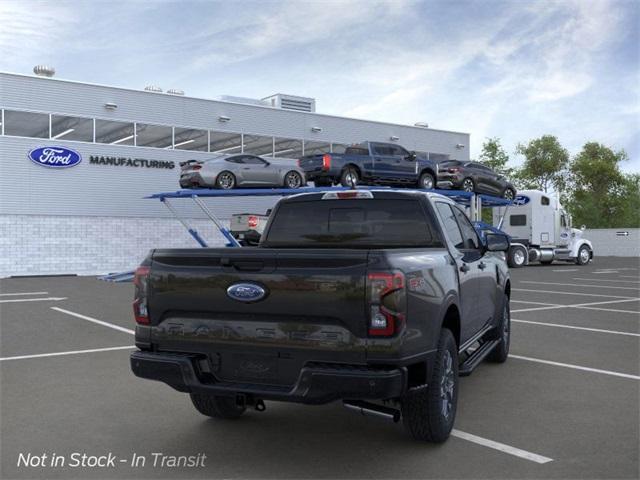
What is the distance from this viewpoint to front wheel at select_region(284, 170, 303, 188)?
24.5 metres

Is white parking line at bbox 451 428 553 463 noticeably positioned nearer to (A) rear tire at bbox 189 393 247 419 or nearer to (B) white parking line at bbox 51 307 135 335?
(A) rear tire at bbox 189 393 247 419

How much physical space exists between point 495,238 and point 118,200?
24.4 meters

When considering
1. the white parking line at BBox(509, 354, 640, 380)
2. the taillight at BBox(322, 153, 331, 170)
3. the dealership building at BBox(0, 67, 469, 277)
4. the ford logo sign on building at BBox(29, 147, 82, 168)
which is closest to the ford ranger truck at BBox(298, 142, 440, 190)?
the taillight at BBox(322, 153, 331, 170)

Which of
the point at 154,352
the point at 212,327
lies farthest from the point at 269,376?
the point at 154,352

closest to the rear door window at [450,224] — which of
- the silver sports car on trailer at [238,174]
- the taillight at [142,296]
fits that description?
the taillight at [142,296]

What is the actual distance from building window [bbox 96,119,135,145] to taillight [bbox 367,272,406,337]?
26313mm

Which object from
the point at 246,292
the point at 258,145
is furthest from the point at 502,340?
the point at 258,145

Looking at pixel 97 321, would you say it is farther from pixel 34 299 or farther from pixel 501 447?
pixel 501 447

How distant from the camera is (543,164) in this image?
70.8 metres

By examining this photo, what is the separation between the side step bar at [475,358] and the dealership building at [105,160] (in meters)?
23.6

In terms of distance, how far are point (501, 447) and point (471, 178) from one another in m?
22.7

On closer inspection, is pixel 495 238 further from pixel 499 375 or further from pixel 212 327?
pixel 212 327

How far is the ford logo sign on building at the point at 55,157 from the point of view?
26.5 m

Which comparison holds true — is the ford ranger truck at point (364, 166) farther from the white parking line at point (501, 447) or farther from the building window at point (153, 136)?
the white parking line at point (501, 447)
